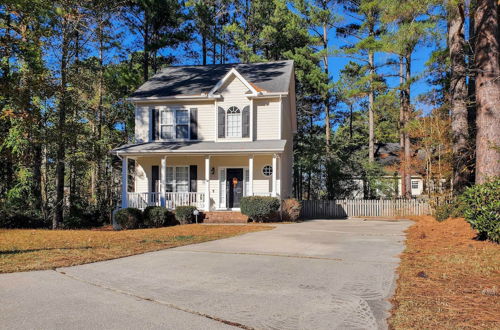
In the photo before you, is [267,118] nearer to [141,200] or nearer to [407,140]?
[141,200]

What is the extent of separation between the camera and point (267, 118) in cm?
1911

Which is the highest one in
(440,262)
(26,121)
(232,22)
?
(232,22)

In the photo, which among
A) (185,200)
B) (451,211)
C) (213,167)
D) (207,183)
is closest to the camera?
(451,211)

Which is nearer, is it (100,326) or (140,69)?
(100,326)

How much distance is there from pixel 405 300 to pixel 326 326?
125 centimetres

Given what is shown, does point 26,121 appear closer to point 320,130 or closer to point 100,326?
point 100,326

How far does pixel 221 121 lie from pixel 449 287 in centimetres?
1537

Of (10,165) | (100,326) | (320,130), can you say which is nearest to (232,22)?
(320,130)

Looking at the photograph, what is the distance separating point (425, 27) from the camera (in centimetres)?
1441

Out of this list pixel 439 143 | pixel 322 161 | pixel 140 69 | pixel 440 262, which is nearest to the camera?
pixel 440 262

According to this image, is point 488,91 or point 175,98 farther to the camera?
point 175,98

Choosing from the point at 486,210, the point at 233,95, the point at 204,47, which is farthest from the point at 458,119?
the point at 204,47

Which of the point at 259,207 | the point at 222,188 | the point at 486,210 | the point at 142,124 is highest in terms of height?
the point at 142,124

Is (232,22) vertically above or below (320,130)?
above
